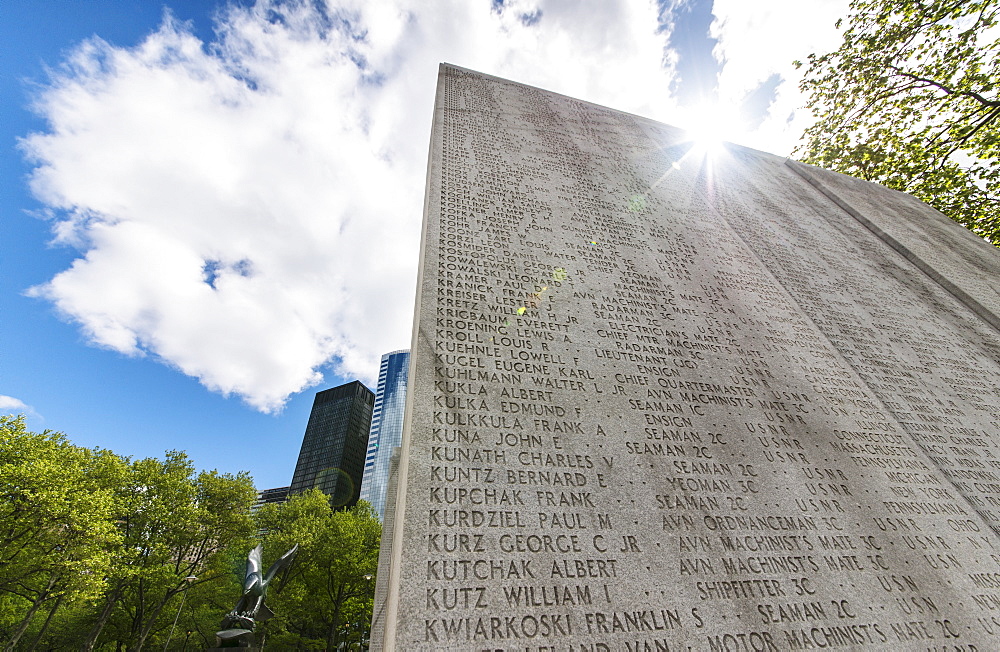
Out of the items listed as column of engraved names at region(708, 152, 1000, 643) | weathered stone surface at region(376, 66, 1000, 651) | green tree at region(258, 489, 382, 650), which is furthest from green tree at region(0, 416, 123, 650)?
column of engraved names at region(708, 152, 1000, 643)

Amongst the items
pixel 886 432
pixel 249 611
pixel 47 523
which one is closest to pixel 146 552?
pixel 47 523

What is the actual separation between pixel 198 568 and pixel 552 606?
27.3 metres

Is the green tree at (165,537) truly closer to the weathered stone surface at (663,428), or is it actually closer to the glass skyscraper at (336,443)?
the weathered stone surface at (663,428)

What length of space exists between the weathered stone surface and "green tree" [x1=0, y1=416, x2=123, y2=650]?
716 inches

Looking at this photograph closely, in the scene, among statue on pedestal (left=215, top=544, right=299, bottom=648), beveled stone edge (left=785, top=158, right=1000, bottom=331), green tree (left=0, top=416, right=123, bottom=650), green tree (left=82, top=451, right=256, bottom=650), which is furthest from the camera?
green tree (left=82, top=451, right=256, bottom=650)

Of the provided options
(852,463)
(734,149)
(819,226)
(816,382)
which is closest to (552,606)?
(852,463)

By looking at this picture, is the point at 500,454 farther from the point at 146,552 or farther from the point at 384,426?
the point at 384,426

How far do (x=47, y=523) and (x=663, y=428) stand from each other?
65.8ft

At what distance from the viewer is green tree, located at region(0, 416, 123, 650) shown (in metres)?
13.3

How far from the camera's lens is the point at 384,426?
118 meters

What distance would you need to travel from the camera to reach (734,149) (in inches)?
452

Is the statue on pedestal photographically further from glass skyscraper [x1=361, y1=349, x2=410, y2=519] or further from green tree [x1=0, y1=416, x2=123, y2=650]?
glass skyscraper [x1=361, y1=349, x2=410, y2=519]

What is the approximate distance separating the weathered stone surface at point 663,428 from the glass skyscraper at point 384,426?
105590mm

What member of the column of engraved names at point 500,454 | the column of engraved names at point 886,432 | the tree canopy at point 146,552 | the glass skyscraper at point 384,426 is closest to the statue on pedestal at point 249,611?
the tree canopy at point 146,552
